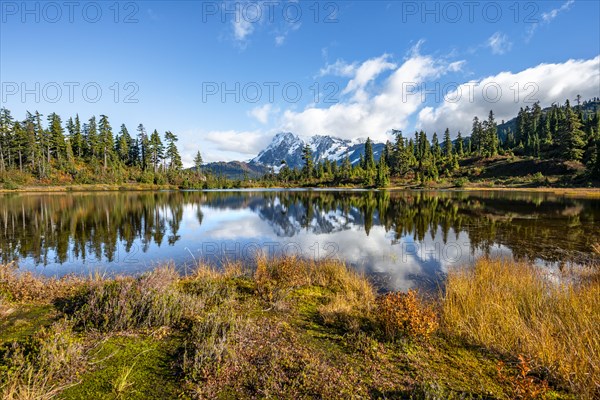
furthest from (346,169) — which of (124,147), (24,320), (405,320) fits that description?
(24,320)

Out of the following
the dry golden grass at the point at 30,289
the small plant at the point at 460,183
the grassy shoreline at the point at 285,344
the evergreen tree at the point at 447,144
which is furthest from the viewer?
the evergreen tree at the point at 447,144

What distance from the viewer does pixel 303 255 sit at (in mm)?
17594

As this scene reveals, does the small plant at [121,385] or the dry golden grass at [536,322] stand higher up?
the small plant at [121,385]

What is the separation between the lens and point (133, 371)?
17.0ft

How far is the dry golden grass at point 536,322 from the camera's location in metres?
5.56

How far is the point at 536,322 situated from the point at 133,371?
29.5 feet

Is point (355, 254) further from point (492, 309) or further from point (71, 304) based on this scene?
point (71, 304)

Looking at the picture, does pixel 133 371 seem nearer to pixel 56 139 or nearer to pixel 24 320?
pixel 24 320

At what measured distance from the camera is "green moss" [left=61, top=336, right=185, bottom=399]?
462 cm

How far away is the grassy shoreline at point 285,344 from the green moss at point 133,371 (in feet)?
0.07

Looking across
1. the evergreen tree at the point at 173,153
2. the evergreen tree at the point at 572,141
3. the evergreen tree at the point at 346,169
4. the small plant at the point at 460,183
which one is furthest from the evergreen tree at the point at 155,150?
the evergreen tree at the point at 572,141

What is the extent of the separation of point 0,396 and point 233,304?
5050 millimetres

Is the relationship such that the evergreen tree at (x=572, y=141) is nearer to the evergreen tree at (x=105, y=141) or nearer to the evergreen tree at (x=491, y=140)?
the evergreen tree at (x=491, y=140)

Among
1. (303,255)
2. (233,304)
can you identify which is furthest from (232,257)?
(233,304)
